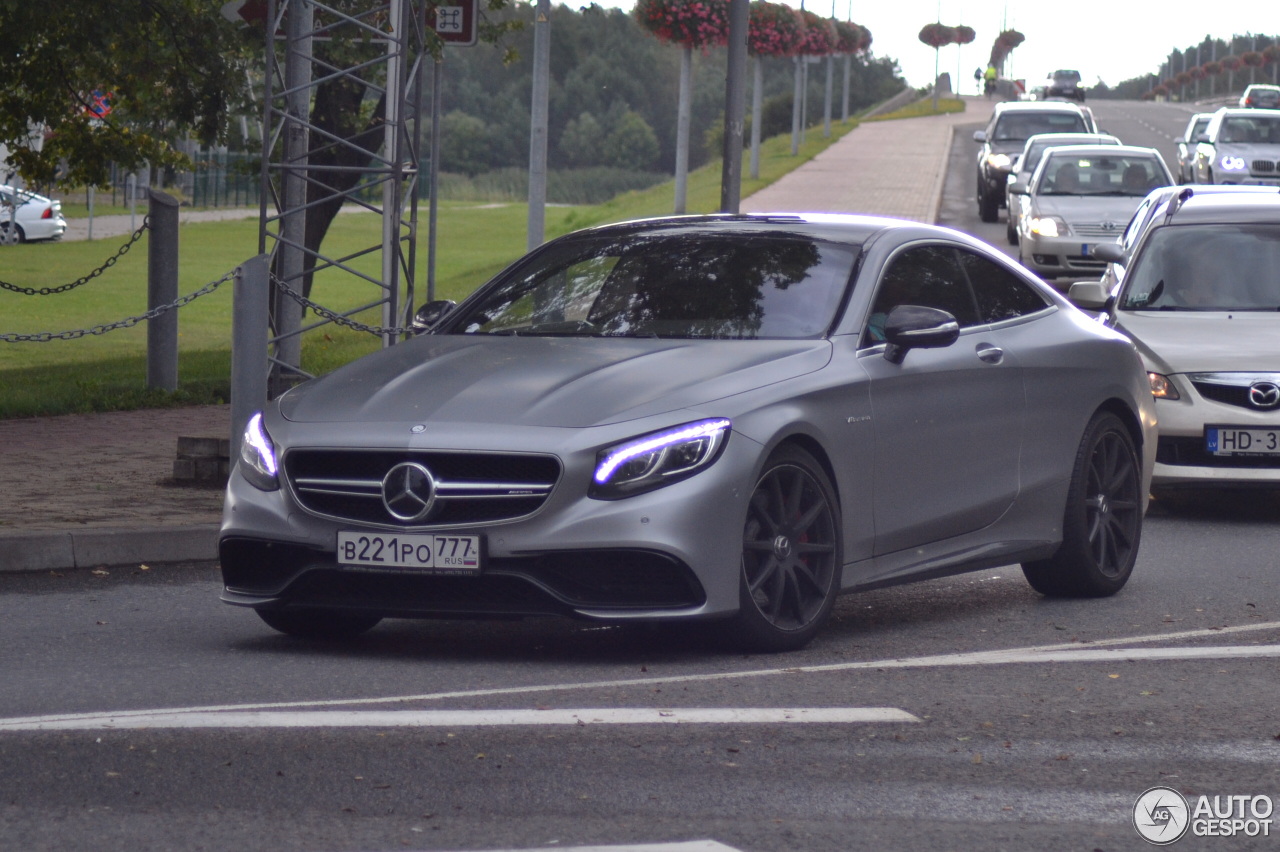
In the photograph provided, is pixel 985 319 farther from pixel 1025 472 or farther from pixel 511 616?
pixel 511 616

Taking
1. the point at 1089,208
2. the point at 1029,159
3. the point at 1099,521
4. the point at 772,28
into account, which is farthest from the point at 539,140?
the point at 772,28

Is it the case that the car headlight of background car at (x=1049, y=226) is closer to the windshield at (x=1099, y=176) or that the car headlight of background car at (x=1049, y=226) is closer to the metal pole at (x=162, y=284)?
the windshield at (x=1099, y=176)

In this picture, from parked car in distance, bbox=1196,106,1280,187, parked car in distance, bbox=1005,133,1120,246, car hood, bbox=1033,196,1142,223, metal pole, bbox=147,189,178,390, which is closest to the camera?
metal pole, bbox=147,189,178,390

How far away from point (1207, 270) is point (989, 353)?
4746 millimetres

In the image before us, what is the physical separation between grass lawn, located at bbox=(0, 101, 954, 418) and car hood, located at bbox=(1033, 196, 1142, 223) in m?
7.68

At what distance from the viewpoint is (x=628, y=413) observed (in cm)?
629

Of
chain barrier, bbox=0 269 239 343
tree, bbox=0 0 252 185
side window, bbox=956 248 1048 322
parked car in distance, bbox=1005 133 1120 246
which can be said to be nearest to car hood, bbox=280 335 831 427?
side window, bbox=956 248 1048 322

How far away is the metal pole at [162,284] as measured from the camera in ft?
48.9

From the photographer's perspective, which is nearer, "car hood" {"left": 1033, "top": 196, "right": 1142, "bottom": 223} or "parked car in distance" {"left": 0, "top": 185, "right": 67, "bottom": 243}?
"car hood" {"left": 1033, "top": 196, "right": 1142, "bottom": 223}

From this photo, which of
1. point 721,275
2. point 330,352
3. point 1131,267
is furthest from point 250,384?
point 330,352

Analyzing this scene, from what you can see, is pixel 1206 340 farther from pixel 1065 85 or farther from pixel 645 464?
pixel 1065 85

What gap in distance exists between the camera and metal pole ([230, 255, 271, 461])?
972 centimetres

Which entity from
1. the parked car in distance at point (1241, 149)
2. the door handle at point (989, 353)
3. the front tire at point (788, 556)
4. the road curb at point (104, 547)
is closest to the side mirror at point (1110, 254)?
the door handle at point (989, 353)
